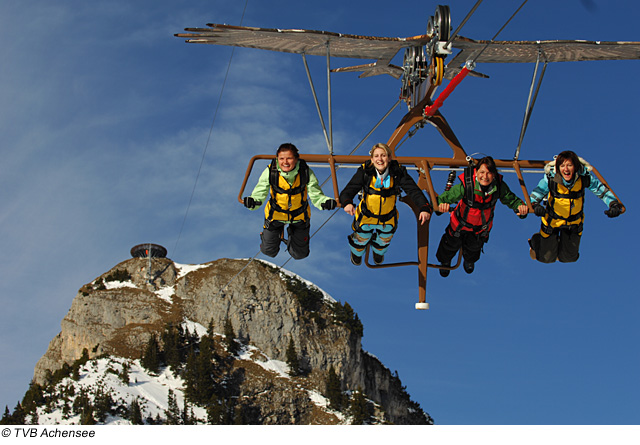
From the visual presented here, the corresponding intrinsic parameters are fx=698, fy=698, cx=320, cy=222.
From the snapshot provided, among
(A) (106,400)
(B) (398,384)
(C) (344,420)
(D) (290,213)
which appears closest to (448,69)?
(D) (290,213)

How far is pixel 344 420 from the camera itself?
120750 mm

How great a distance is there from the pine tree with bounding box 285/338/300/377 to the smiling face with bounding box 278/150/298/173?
121263 mm

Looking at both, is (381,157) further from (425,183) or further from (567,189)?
(567,189)

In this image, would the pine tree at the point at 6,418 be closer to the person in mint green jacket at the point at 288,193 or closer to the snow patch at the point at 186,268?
the snow patch at the point at 186,268

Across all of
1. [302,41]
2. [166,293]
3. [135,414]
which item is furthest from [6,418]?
[302,41]

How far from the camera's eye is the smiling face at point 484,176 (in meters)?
Answer: 15.1

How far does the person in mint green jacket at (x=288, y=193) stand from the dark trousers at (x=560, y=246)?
17.6ft

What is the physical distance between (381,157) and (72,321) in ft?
448

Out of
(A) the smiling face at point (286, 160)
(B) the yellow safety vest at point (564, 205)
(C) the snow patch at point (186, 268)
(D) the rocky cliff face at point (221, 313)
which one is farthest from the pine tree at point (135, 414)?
(B) the yellow safety vest at point (564, 205)

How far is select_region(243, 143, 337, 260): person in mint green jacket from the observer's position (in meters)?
14.8

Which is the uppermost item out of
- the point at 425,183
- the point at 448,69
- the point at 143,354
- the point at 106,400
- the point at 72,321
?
the point at 72,321

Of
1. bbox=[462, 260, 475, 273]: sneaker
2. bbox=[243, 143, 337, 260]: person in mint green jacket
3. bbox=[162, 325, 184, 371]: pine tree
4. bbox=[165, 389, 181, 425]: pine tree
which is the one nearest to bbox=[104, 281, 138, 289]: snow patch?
bbox=[162, 325, 184, 371]: pine tree

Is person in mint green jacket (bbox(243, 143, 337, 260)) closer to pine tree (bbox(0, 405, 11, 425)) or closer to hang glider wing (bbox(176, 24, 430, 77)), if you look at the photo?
hang glider wing (bbox(176, 24, 430, 77))

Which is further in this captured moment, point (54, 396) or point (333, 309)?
point (333, 309)
